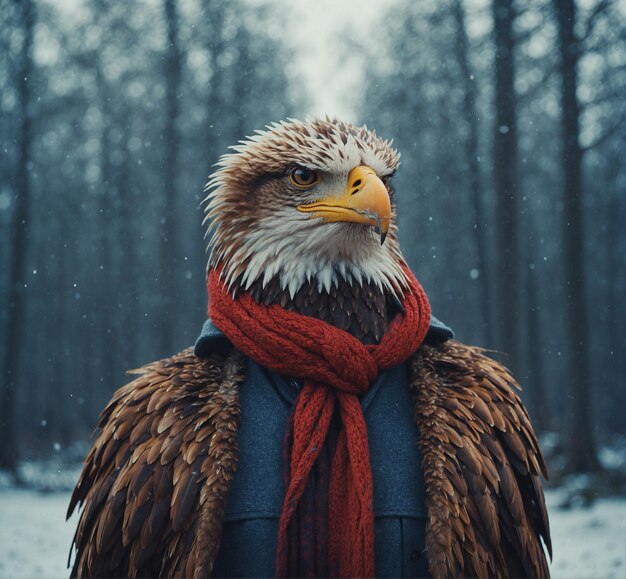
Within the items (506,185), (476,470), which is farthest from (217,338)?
Result: (506,185)

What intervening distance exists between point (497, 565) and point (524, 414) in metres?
0.44

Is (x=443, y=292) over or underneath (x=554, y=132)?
underneath

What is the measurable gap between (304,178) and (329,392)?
2.03 ft

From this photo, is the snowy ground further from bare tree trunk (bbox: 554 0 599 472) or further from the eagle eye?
the eagle eye

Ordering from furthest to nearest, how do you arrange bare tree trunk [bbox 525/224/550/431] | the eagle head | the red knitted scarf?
bare tree trunk [bbox 525/224/550/431] < the eagle head < the red knitted scarf

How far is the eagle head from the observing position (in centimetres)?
156

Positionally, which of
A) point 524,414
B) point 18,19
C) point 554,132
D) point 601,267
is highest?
point 18,19

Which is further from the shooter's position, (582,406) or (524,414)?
(582,406)

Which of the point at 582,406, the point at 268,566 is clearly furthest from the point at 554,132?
the point at 268,566

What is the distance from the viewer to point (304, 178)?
5.27 feet

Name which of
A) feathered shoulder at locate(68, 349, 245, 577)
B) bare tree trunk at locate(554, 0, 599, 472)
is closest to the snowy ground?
bare tree trunk at locate(554, 0, 599, 472)

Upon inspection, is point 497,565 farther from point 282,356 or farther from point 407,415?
point 282,356

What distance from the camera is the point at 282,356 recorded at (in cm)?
149

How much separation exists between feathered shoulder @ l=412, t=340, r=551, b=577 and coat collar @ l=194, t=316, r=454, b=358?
0.14 ft
